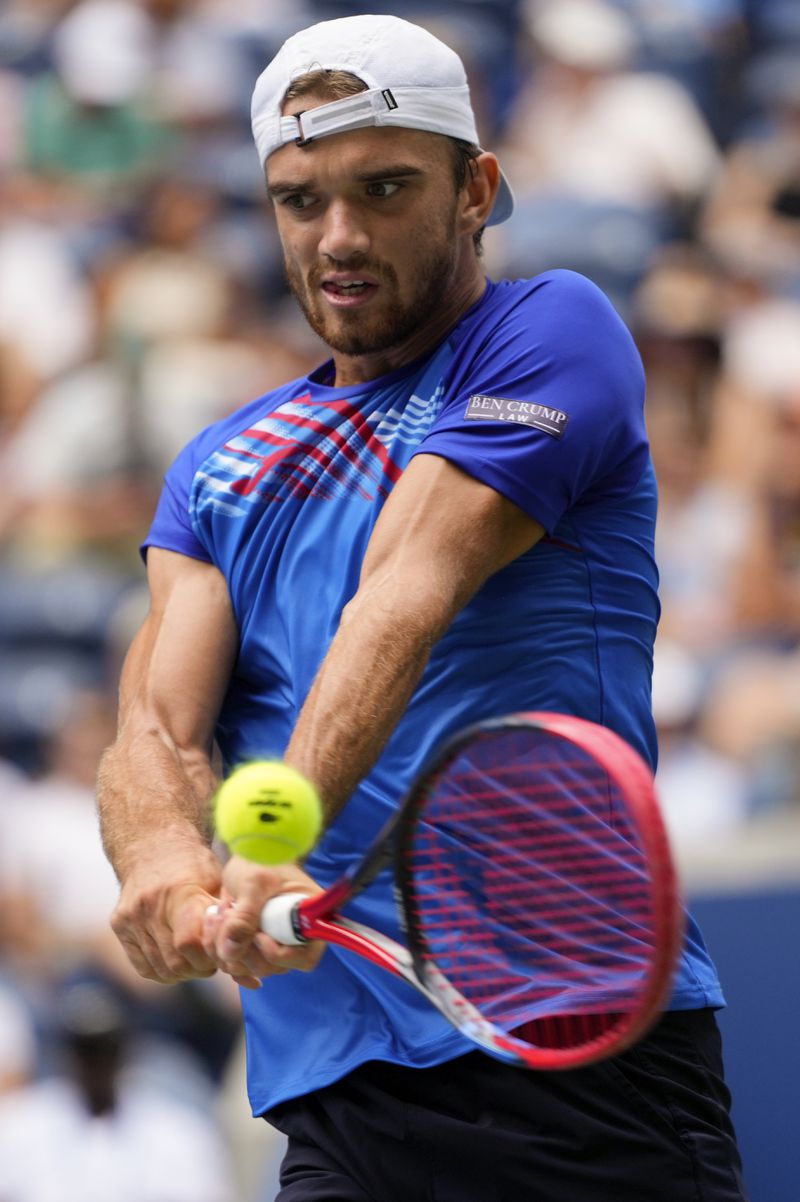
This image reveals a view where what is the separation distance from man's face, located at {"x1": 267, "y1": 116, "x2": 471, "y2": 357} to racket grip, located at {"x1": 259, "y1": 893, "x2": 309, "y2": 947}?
2.89 ft

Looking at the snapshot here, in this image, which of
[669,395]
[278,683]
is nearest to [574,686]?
[278,683]

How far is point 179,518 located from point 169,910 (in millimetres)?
779

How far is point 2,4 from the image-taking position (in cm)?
1074

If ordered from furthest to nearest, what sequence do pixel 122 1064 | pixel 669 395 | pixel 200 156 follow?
pixel 200 156 < pixel 669 395 < pixel 122 1064

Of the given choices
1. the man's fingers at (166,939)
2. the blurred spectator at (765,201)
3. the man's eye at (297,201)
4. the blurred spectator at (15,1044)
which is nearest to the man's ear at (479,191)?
the man's eye at (297,201)

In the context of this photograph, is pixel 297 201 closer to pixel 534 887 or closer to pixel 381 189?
pixel 381 189

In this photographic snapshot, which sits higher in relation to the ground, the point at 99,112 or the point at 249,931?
the point at 249,931

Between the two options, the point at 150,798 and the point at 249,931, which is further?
the point at 150,798

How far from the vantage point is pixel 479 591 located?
2.72 meters

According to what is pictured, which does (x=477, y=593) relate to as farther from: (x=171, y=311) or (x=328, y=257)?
(x=171, y=311)

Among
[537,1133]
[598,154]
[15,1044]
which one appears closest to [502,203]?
[537,1133]

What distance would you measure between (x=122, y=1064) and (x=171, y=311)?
3.58 m

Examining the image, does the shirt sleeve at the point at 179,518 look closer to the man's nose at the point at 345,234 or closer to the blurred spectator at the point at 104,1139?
the man's nose at the point at 345,234

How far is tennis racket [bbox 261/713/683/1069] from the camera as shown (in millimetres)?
2451
